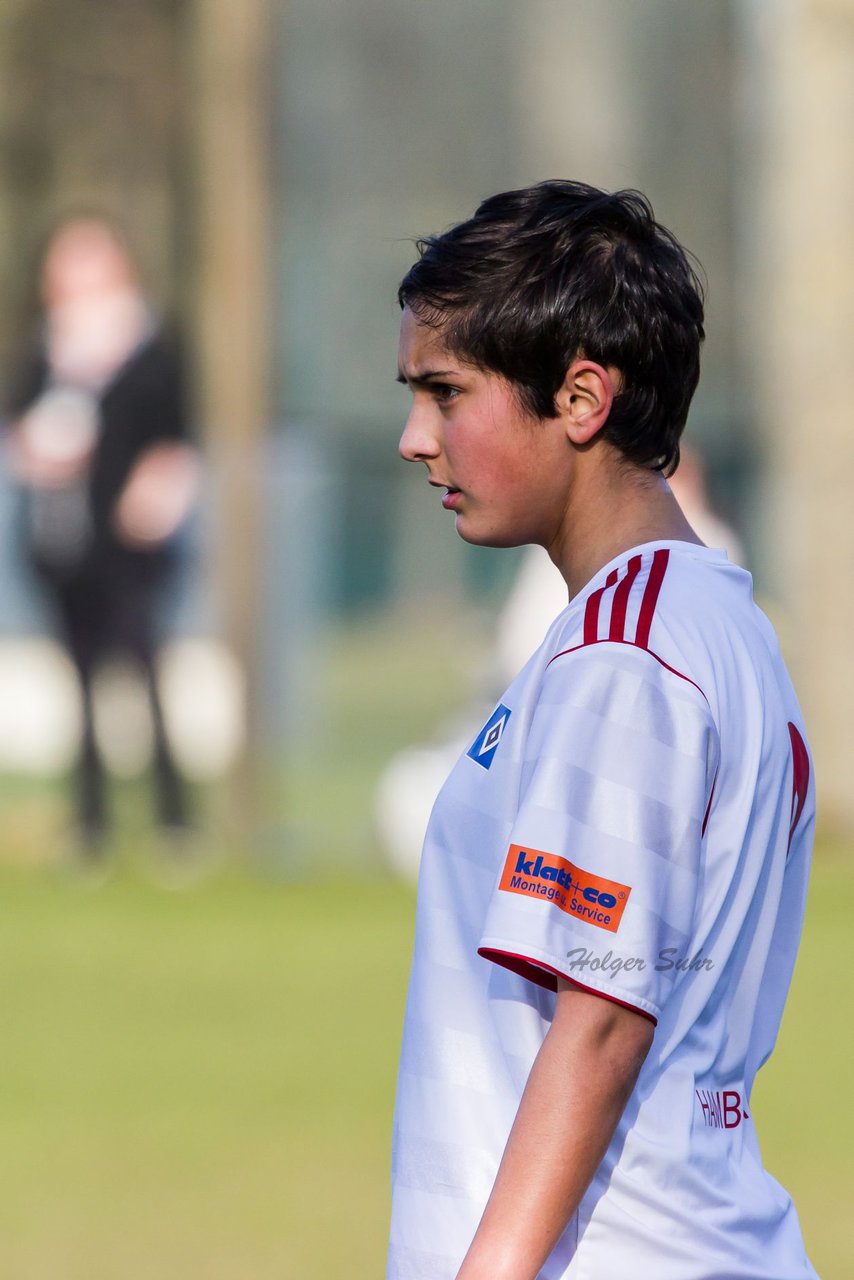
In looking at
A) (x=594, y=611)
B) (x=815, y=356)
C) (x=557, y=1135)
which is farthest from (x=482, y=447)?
(x=815, y=356)

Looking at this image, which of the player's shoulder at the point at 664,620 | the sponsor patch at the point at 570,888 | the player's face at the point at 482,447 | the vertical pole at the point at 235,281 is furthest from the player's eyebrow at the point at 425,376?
the vertical pole at the point at 235,281

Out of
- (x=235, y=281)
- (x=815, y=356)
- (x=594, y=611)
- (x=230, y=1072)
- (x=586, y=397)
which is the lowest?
(x=230, y=1072)

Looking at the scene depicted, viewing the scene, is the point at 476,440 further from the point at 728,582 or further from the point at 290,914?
the point at 290,914

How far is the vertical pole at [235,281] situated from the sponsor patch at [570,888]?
9.45 meters

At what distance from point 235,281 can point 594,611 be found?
9.80 m

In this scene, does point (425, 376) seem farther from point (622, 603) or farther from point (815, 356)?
point (815, 356)

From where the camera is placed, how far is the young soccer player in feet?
6.21

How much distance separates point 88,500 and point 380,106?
11.7 feet

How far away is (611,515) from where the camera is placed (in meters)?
2.11

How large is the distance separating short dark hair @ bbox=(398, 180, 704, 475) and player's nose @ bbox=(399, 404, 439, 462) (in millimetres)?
85

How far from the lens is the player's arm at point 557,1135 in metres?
1.86

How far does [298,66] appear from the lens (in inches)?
476

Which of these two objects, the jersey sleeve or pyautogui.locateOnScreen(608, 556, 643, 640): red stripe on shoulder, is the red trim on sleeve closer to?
the jersey sleeve

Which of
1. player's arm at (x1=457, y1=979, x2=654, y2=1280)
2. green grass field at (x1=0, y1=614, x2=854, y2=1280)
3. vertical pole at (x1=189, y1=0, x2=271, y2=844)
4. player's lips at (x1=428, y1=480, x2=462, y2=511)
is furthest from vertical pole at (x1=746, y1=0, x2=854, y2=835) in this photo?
player's arm at (x1=457, y1=979, x2=654, y2=1280)
